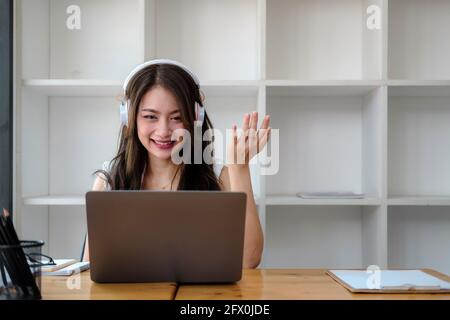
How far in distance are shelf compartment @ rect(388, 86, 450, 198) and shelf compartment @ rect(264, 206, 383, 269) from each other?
1.04 feet

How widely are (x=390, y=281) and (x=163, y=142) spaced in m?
1.06

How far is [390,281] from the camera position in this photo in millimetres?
1028

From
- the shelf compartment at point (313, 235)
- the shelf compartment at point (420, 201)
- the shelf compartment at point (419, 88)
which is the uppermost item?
the shelf compartment at point (419, 88)

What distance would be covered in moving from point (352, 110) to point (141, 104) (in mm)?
1271

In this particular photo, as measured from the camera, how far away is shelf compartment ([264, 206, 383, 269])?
Result: 2590mm

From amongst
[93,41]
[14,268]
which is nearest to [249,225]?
[14,268]

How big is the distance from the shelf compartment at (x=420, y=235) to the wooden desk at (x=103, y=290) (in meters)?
1.89

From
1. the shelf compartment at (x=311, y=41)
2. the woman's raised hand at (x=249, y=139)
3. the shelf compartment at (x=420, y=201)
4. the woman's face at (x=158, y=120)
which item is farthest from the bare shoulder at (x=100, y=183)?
the shelf compartment at (x=420, y=201)

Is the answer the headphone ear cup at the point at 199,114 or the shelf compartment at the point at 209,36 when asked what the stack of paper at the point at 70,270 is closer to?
the headphone ear cup at the point at 199,114

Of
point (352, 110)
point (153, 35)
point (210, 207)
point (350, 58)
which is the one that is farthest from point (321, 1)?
point (210, 207)

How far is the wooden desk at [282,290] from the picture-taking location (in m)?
0.91

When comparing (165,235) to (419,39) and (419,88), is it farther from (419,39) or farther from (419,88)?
(419,39)

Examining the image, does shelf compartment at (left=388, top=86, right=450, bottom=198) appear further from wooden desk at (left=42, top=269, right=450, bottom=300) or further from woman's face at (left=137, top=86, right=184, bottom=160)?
wooden desk at (left=42, top=269, right=450, bottom=300)

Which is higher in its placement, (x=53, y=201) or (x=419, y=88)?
(x=419, y=88)
